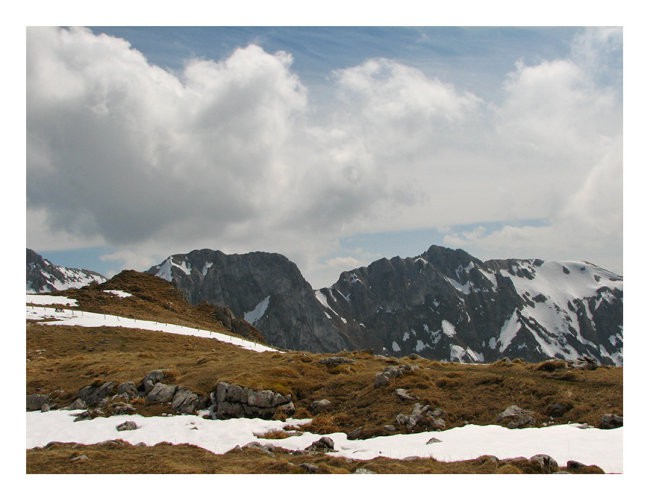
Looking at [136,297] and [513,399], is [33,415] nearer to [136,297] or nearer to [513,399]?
[513,399]

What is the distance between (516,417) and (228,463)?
14326mm

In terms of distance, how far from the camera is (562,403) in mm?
24594

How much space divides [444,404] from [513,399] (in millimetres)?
3794

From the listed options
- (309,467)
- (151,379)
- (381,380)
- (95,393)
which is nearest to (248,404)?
(381,380)

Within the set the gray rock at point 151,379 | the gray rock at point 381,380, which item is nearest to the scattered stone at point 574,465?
the gray rock at point 381,380

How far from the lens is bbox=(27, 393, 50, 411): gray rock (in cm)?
3703

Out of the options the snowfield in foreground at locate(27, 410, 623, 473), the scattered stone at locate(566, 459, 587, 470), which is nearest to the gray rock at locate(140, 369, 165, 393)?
the snowfield in foreground at locate(27, 410, 623, 473)

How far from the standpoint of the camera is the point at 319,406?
30.2 meters

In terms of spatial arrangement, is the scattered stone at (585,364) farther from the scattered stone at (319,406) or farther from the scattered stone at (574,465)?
the scattered stone at (319,406)

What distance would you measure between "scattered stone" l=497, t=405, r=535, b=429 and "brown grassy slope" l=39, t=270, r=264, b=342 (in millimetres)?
74762

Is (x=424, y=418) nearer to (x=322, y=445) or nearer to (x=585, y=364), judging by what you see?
(x=322, y=445)

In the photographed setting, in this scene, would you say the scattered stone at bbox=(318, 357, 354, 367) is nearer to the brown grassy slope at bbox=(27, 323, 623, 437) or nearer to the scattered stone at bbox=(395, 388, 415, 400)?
the brown grassy slope at bbox=(27, 323, 623, 437)
